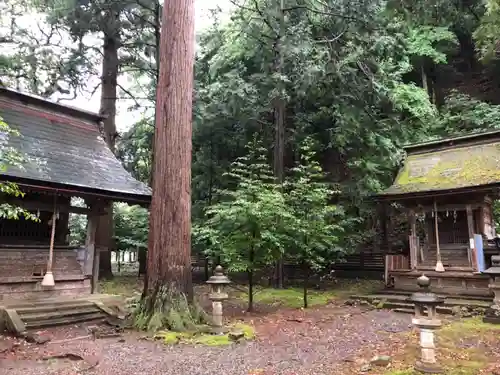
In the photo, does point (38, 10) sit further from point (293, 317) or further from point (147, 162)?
point (293, 317)

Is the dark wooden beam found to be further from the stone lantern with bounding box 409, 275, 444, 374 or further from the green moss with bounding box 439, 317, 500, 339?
the green moss with bounding box 439, 317, 500, 339

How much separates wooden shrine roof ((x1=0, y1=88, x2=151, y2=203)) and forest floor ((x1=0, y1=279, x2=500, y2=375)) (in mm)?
3255

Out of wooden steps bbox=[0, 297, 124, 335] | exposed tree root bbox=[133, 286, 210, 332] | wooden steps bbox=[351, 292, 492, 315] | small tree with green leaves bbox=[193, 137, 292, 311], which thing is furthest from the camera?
wooden steps bbox=[351, 292, 492, 315]

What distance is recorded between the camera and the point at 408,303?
11.5 metres

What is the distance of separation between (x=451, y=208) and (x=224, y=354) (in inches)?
386

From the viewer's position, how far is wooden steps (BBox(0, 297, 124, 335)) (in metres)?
7.76

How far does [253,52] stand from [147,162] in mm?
9050

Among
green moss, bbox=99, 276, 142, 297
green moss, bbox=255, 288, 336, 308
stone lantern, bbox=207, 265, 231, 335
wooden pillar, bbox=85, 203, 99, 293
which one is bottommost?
green moss, bbox=255, 288, 336, 308

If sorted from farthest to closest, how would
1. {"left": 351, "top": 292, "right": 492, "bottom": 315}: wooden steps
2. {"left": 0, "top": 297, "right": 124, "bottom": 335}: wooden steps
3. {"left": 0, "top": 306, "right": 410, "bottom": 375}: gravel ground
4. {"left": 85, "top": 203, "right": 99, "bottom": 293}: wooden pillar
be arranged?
{"left": 351, "top": 292, "right": 492, "bottom": 315}: wooden steps, {"left": 85, "top": 203, "right": 99, "bottom": 293}: wooden pillar, {"left": 0, "top": 297, "right": 124, "bottom": 335}: wooden steps, {"left": 0, "top": 306, "right": 410, "bottom": 375}: gravel ground

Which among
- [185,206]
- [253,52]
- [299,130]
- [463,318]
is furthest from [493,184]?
[253,52]

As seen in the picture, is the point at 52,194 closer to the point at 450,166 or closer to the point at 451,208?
the point at 451,208

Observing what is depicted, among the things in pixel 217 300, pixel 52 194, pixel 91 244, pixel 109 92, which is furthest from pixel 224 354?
pixel 109 92

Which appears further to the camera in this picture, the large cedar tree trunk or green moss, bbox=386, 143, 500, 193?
the large cedar tree trunk

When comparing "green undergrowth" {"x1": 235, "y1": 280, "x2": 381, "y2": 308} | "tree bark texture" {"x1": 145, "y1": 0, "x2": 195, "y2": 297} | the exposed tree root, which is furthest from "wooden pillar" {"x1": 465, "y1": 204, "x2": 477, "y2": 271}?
"tree bark texture" {"x1": 145, "y1": 0, "x2": 195, "y2": 297}
